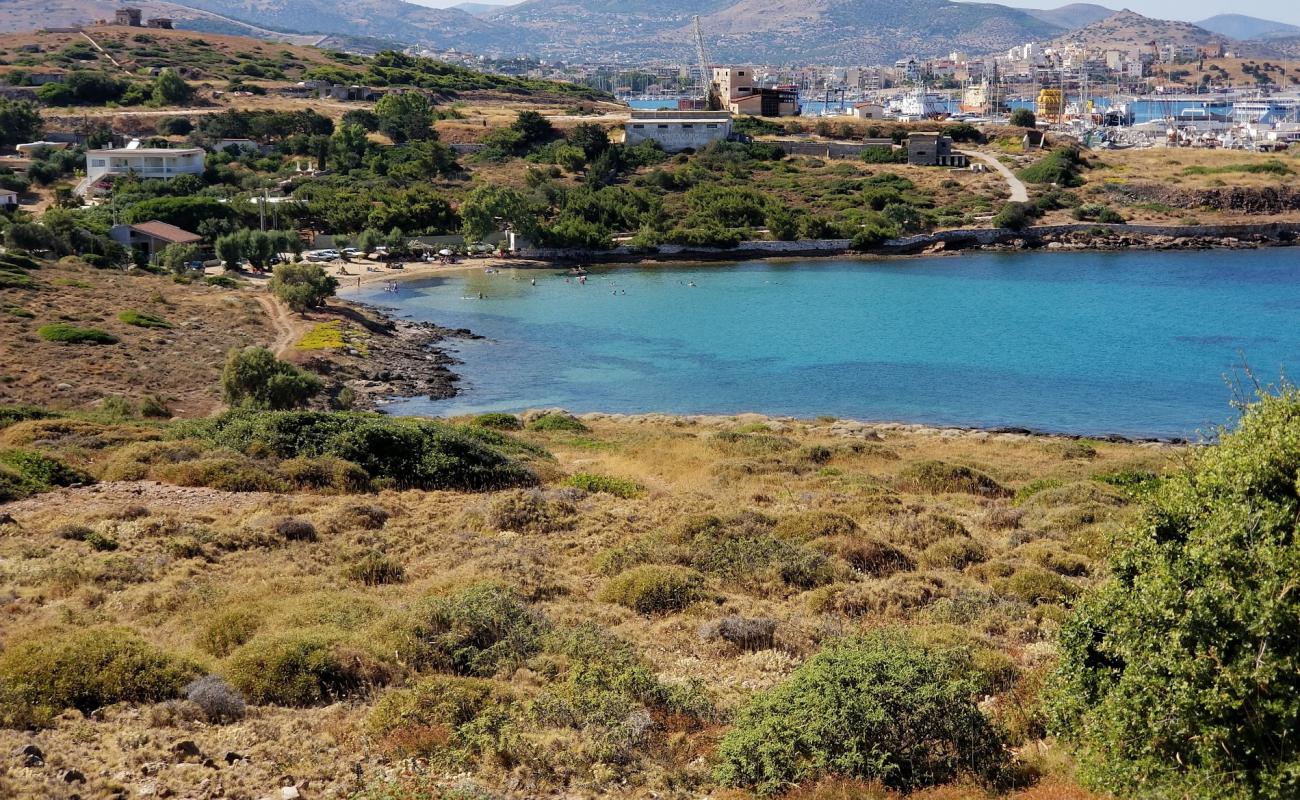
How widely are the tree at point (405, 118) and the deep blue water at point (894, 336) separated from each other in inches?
1246

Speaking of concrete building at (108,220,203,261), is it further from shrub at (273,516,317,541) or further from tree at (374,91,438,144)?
shrub at (273,516,317,541)

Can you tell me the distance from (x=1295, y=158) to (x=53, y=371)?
313ft

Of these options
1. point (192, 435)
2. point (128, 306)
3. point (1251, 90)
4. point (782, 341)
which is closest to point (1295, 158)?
point (782, 341)

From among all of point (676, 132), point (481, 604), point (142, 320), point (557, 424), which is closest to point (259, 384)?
point (557, 424)

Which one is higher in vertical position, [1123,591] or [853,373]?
[1123,591]

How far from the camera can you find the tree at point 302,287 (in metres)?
45.1

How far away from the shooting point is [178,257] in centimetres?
5309

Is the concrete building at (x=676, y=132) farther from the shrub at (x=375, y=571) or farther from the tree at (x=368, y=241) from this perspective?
the shrub at (x=375, y=571)

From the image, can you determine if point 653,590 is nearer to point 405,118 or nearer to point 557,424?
point 557,424

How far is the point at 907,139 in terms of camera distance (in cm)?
9331

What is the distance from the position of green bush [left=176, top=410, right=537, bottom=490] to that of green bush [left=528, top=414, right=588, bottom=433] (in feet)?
30.5

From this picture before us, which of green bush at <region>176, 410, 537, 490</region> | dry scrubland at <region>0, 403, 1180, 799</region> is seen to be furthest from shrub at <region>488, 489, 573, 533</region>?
green bush at <region>176, 410, 537, 490</region>

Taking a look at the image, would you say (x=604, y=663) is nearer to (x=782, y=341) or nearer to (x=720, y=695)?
(x=720, y=695)

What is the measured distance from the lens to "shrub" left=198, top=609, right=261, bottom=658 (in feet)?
32.8
